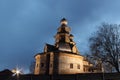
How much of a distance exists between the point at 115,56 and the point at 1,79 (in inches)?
908

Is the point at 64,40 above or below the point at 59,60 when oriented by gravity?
above

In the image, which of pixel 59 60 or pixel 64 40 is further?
pixel 64 40

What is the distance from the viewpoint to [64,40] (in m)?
66.8

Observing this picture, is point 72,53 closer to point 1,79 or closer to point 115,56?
point 115,56

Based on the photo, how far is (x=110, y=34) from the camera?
50.1 meters

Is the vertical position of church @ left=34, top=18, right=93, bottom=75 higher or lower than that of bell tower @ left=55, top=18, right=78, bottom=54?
lower

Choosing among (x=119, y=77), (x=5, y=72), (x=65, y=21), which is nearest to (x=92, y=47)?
(x=119, y=77)

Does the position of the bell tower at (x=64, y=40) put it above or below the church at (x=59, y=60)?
above

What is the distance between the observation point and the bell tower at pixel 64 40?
205 feet

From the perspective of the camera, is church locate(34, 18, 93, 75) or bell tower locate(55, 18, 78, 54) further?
bell tower locate(55, 18, 78, 54)

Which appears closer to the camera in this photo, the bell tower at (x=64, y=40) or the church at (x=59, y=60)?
the church at (x=59, y=60)

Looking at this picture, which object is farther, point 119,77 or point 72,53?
point 72,53

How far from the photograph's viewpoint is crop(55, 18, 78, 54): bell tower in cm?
6236

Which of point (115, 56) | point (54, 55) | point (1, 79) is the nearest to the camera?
point (1, 79)
